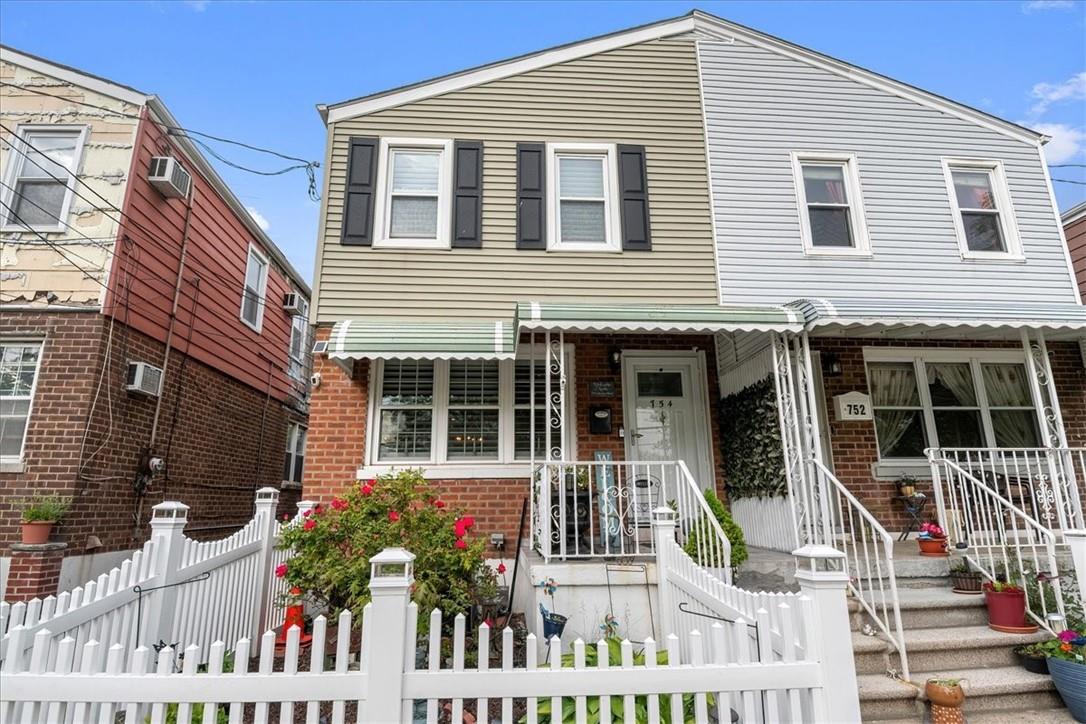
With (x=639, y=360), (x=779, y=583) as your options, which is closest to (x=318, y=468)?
(x=639, y=360)

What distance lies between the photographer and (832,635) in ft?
8.80

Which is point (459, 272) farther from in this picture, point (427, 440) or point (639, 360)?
point (639, 360)

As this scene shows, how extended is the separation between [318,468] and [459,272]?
2.96m

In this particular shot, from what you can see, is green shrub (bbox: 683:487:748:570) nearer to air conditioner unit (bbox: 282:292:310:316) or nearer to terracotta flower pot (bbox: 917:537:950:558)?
terracotta flower pot (bbox: 917:537:950:558)

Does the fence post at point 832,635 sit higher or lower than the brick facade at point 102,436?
lower

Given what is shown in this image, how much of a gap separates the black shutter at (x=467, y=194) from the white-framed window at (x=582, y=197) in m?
0.95

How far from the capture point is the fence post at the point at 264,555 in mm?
5664

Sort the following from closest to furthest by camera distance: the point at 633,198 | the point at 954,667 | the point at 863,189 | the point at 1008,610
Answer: the point at 954,667 < the point at 1008,610 < the point at 633,198 < the point at 863,189

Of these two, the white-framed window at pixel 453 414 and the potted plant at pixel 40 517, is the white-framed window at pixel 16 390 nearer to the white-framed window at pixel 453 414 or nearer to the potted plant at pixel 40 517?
the potted plant at pixel 40 517

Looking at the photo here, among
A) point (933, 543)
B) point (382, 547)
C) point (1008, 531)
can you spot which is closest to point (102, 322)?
point (382, 547)

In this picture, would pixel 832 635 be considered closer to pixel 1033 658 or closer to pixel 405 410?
pixel 1033 658

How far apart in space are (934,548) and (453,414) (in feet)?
17.2

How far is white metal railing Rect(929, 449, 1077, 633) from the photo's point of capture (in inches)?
175

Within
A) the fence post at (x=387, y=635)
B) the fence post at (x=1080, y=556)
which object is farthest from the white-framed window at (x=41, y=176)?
the fence post at (x=1080, y=556)
